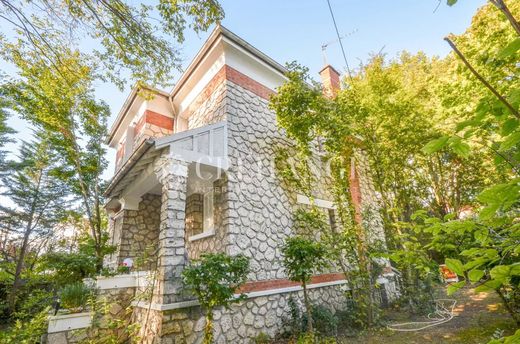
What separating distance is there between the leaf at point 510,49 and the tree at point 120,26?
5760mm

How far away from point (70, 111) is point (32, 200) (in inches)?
392

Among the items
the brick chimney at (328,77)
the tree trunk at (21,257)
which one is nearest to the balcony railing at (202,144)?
the brick chimney at (328,77)

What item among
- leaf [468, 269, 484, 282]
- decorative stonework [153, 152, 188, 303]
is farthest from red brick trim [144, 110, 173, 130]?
leaf [468, 269, 484, 282]

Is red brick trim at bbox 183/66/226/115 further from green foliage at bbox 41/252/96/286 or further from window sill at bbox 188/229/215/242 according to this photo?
green foliage at bbox 41/252/96/286

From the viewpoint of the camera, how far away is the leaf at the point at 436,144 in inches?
41.9

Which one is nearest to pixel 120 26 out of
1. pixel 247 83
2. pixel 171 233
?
pixel 247 83

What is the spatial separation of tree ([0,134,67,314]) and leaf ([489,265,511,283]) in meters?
18.5

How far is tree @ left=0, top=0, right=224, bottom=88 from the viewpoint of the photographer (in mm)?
5121

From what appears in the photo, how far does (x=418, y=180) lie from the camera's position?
13.3 m

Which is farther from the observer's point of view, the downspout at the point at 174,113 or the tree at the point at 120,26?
the downspout at the point at 174,113

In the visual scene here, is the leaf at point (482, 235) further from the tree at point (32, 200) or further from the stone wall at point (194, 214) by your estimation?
the tree at point (32, 200)

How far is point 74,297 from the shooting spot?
5.10m

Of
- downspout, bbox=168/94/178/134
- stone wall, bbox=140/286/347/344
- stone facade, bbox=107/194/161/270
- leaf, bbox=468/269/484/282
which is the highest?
downspout, bbox=168/94/178/134

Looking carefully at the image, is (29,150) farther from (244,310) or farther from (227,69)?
(244,310)
